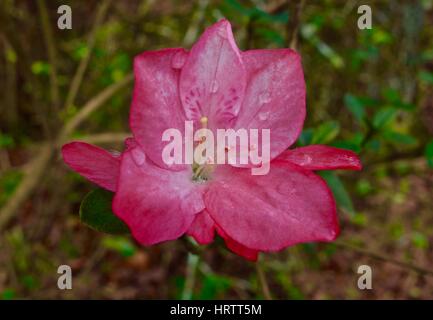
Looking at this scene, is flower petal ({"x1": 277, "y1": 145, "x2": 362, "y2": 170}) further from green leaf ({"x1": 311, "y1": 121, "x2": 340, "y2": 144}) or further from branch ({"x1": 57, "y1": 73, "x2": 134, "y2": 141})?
branch ({"x1": 57, "y1": 73, "x2": 134, "y2": 141})

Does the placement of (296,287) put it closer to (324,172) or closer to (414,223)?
(414,223)

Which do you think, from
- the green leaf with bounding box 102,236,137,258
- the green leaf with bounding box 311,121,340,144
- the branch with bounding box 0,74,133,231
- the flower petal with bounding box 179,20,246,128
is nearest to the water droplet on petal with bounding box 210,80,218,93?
the flower petal with bounding box 179,20,246,128

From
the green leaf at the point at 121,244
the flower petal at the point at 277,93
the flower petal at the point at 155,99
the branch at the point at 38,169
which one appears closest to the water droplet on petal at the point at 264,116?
the flower petal at the point at 277,93

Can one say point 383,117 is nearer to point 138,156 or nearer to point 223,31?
point 223,31

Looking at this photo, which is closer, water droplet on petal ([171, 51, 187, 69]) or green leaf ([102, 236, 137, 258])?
water droplet on petal ([171, 51, 187, 69])

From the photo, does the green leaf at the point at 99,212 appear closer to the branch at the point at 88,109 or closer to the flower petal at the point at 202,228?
the flower petal at the point at 202,228

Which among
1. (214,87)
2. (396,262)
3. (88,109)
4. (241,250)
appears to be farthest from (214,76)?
(88,109)
